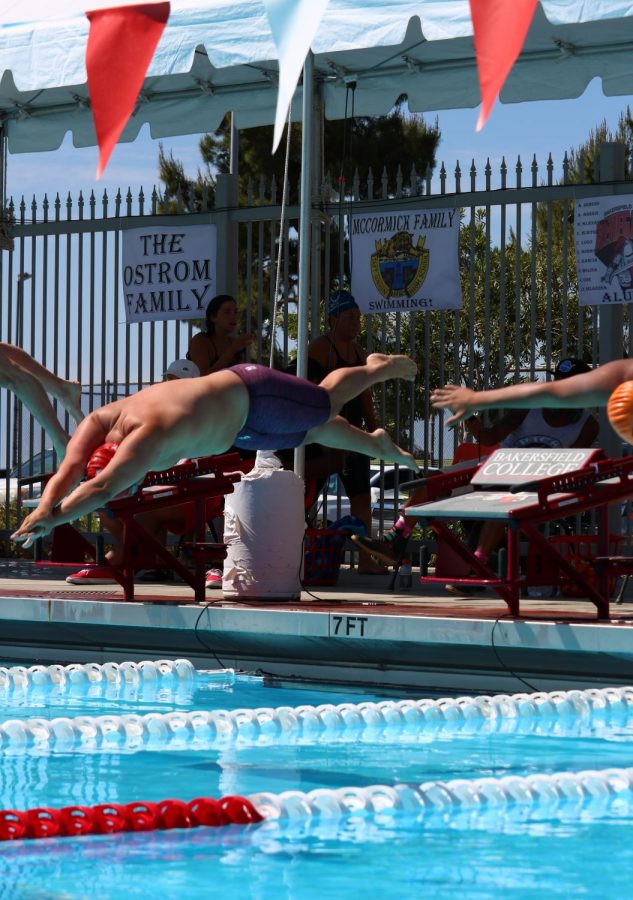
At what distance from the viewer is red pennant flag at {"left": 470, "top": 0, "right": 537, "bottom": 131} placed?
5.99 meters

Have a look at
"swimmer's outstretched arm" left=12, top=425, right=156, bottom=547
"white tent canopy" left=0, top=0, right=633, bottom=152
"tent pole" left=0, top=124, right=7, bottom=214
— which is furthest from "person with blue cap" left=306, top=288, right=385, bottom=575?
"tent pole" left=0, top=124, right=7, bottom=214

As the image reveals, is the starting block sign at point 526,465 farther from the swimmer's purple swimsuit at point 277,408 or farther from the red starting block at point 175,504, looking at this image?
the red starting block at point 175,504

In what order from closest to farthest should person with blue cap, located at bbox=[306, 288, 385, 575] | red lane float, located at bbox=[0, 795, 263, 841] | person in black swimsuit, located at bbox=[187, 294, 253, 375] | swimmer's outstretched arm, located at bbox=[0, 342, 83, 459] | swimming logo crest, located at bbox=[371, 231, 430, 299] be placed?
1. red lane float, located at bbox=[0, 795, 263, 841]
2. swimmer's outstretched arm, located at bbox=[0, 342, 83, 459]
3. person with blue cap, located at bbox=[306, 288, 385, 575]
4. person in black swimsuit, located at bbox=[187, 294, 253, 375]
5. swimming logo crest, located at bbox=[371, 231, 430, 299]

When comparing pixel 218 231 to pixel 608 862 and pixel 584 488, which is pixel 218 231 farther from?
pixel 608 862

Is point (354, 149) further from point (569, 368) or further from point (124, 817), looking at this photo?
point (124, 817)

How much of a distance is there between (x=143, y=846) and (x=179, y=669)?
3.96 meters

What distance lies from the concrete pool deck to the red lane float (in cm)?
291

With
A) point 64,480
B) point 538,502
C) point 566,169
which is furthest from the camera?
point 566,169

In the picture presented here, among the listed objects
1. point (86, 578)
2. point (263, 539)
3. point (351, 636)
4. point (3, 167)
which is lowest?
point (351, 636)

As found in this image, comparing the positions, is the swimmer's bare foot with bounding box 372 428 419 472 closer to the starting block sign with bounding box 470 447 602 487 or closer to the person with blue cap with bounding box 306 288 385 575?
the starting block sign with bounding box 470 447 602 487

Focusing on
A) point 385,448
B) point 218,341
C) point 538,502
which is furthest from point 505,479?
point 218,341

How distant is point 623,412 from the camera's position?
263 inches

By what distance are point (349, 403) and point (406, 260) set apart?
1.52m

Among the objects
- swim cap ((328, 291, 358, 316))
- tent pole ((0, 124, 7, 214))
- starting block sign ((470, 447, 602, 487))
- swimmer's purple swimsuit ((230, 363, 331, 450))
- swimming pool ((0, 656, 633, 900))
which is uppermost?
tent pole ((0, 124, 7, 214))
